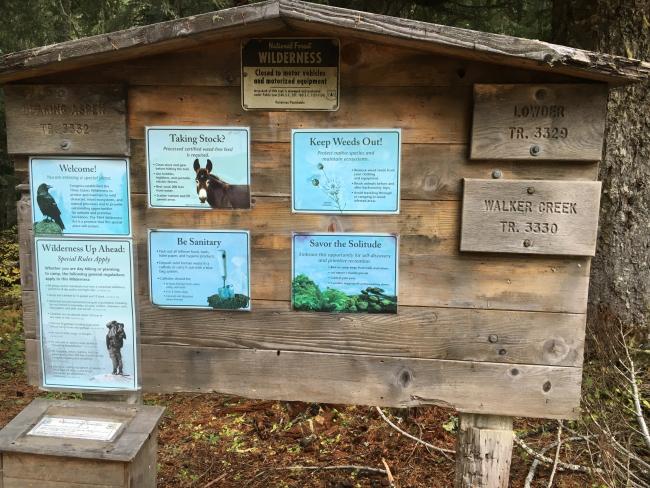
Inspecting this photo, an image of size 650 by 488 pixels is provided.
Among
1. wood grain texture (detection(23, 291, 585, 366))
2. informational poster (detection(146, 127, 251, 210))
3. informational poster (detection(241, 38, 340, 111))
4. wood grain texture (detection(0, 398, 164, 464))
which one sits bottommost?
wood grain texture (detection(0, 398, 164, 464))

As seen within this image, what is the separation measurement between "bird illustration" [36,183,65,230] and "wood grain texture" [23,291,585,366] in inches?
15.6

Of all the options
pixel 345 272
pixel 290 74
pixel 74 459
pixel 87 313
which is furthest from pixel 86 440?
pixel 290 74

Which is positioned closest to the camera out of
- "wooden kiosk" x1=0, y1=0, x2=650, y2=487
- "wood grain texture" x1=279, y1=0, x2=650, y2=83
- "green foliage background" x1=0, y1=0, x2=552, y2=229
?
"wood grain texture" x1=279, y1=0, x2=650, y2=83

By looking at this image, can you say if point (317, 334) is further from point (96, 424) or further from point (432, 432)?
point (432, 432)

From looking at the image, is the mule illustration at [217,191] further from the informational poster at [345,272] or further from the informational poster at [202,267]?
the informational poster at [345,272]

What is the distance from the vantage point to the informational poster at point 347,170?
7.45 feet

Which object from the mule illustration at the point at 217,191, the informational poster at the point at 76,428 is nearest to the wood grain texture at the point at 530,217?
the mule illustration at the point at 217,191

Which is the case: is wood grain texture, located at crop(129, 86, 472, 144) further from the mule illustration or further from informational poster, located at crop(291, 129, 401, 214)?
the mule illustration

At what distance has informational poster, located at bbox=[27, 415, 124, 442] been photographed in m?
2.40

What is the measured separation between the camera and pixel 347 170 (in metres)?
2.28

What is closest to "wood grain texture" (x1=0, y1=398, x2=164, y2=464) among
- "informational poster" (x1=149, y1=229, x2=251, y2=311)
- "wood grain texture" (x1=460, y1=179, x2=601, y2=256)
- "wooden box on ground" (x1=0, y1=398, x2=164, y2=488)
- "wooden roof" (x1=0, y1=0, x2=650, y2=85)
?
"wooden box on ground" (x1=0, y1=398, x2=164, y2=488)

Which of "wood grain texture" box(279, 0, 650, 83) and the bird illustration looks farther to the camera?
the bird illustration

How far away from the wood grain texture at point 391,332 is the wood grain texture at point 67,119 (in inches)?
28.2

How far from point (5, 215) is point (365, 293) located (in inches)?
521
